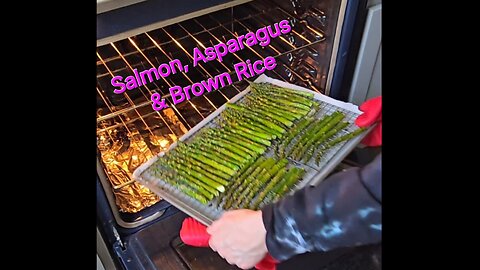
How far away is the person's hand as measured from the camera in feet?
2.58

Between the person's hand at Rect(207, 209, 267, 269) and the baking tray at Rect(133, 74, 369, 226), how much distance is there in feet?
0.80

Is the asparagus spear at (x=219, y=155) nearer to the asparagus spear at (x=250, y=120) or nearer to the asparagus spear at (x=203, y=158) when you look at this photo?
the asparagus spear at (x=203, y=158)

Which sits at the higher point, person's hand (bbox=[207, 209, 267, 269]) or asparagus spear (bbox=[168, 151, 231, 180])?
person's hand (bbox=[207, 209, 267, 269])

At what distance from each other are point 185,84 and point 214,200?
47 cm

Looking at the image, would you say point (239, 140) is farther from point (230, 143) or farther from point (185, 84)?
point (185, 84)

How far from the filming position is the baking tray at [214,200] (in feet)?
3.75

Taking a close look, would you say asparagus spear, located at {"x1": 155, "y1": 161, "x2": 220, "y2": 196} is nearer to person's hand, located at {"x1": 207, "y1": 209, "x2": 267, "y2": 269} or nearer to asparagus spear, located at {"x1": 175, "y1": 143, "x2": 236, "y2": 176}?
asparagus spear, located at {"x1": 175, "y1": 143, "x2": 236, "y2": 176}

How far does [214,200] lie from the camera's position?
116 cm

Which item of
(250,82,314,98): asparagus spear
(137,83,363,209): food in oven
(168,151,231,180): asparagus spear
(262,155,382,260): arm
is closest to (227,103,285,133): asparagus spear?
(137,83,363,209): food in oven

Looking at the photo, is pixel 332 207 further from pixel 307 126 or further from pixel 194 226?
pixel 307 126

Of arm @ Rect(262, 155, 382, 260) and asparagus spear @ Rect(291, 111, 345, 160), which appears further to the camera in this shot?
asparagus spear @ Rect(291, 111, 345, 160)

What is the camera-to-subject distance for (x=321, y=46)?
1.29 m
